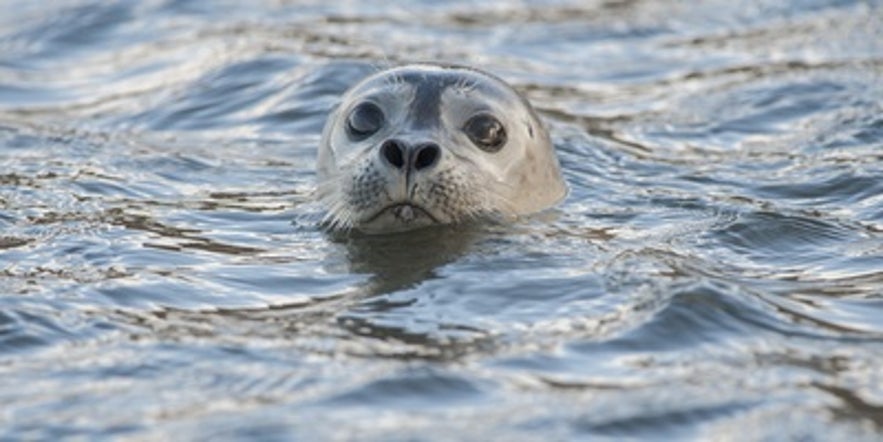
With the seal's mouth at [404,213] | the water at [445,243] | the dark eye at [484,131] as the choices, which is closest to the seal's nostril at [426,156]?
the seal's mouth at [404,213]

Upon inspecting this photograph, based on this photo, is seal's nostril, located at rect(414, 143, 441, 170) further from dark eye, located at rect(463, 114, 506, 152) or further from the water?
dark eye, located at rect(463, 114, 506, 152)

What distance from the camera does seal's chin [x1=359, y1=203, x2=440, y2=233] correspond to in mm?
7980

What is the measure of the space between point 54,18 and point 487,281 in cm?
698

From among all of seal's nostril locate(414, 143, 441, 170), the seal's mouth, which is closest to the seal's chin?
the seal's mouth

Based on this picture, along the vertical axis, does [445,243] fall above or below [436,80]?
below

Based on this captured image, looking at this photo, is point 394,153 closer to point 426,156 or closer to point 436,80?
point 426,156

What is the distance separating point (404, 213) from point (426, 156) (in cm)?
26

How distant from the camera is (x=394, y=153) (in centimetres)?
786

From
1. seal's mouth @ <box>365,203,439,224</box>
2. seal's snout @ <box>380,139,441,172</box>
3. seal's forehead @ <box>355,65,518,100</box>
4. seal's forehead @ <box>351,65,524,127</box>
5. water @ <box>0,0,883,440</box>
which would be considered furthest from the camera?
seal's forehead @ <box>355,65,518,100</box>

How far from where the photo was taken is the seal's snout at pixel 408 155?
25.7 ft

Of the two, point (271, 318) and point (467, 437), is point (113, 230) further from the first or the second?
point (467, 437)

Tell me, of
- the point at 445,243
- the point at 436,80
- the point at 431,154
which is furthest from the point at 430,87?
the point at 445,243

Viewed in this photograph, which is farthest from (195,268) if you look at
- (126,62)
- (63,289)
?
(126,62)

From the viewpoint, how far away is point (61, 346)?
6562mm
